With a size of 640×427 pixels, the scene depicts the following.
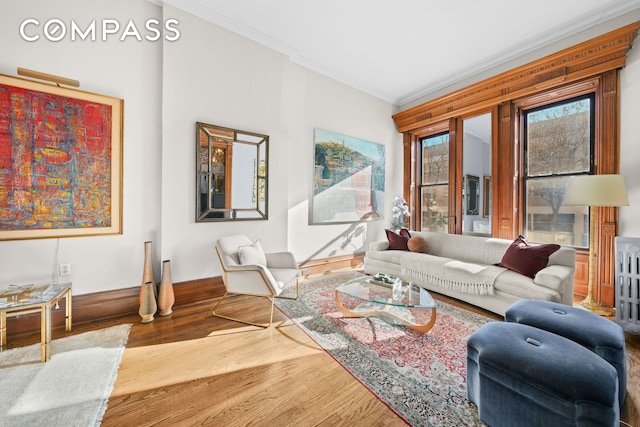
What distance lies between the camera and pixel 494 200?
3879 mm

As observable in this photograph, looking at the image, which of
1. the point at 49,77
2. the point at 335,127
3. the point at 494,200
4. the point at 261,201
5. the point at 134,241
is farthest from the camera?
the point at 335,127

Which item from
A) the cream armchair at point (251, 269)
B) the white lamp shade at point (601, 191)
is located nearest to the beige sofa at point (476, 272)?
the white lamp shade at point (601, 191)

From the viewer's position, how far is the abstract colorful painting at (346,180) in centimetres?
418

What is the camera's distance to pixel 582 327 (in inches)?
61.2

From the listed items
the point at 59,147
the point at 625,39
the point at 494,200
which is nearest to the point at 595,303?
the point at 494,200

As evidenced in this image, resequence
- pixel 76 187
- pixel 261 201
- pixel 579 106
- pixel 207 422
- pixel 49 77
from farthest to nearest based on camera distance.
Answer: pixel 261 201 < pixel 579 106 < pixel 76 187 < pixel 49 77 < pixel 207 422

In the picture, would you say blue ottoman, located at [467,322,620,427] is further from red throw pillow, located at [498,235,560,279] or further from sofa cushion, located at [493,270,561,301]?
red throw pillow, located at [498,235,560,279]

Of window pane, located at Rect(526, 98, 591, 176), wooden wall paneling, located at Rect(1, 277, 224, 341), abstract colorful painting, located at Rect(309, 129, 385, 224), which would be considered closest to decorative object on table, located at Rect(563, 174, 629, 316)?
window pane, located at Rect(526, 98, 591, 176)

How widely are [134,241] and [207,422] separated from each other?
6.81 ft

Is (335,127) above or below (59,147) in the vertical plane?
above

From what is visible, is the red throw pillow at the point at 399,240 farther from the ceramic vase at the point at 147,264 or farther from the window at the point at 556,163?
the ceramic vase at the point at 147,264

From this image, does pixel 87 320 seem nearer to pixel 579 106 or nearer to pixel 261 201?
pixel 261 201

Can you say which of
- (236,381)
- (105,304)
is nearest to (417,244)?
(236,381)

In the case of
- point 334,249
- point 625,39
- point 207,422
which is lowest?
point 207,422
